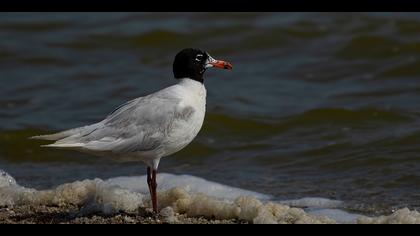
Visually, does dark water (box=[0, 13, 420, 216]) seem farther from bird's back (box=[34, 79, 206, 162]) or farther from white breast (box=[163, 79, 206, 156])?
bird's back (box=[34, 79, 206, 162])

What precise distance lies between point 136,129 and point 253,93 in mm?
6466

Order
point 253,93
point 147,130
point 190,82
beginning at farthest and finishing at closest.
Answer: point 253,93 → point 190,82 → point 147,130

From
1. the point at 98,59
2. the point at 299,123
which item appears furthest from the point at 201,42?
the point at 299,123

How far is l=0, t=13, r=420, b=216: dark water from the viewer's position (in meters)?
9.63

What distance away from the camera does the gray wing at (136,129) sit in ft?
21.9

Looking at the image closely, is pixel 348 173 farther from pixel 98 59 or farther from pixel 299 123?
pixel 98 59

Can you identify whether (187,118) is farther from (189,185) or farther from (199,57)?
(189,185)

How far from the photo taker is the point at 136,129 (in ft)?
22.2

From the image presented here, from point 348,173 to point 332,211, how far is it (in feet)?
5.35

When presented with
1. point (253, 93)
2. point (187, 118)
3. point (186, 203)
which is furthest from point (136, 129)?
point (253, 93)

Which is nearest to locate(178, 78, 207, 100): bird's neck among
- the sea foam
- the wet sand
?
the sea foam

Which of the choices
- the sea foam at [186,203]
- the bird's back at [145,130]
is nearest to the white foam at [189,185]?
the sea foam at [186,203]

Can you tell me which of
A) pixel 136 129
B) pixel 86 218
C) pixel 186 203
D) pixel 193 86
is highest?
pixel 193 86
